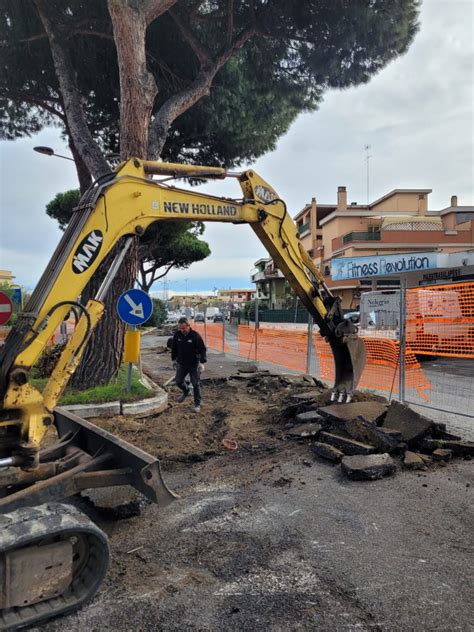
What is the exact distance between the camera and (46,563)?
102 inches

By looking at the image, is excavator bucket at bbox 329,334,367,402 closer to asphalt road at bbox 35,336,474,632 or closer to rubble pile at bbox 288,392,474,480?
rubble pile at bbox 288,392,474,480

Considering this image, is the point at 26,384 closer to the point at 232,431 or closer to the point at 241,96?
the point at 232,431

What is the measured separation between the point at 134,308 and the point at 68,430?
10.3 ft

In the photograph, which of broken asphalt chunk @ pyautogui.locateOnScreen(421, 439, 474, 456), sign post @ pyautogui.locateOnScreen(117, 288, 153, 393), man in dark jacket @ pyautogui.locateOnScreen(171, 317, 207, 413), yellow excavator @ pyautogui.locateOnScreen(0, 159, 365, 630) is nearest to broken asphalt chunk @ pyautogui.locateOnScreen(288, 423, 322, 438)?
broken asphalt chunk @ pyautogui.locateOnScreen(421, 439, 474, 456)

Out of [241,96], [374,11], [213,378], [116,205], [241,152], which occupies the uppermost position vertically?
[374,11]

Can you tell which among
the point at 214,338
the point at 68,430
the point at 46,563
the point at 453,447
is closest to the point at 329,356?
the point at 453,447

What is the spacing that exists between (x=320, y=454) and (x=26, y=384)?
11.1ft

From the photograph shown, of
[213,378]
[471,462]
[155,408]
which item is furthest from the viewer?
[213,378]

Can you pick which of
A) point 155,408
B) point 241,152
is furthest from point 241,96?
point 155,408

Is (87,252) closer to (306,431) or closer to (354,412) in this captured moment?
(306,431)

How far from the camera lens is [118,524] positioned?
12.7ft

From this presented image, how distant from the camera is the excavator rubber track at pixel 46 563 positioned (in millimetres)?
2465

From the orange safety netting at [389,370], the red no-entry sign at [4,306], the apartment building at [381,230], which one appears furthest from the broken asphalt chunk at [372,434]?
the apartment building at [381,230]

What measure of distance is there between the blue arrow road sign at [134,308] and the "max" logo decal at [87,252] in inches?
143
